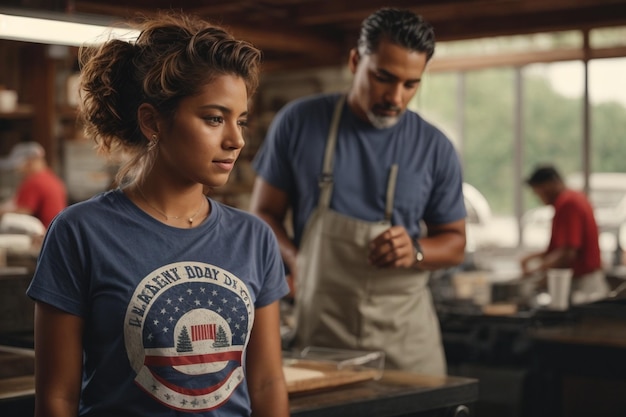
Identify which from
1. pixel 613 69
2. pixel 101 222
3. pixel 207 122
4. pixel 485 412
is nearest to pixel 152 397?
pixel 101 222

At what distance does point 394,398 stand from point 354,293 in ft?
2.38

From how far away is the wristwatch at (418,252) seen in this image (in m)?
3.02

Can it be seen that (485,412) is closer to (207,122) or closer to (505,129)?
(207,122)

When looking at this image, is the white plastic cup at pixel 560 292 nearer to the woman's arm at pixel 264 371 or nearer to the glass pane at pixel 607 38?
the glass pane at pixel 607 38

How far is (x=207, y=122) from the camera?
1.77 metres

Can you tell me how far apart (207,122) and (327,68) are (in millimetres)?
8041

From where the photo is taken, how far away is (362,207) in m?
3.09

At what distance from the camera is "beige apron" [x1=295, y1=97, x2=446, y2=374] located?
10.0 feet

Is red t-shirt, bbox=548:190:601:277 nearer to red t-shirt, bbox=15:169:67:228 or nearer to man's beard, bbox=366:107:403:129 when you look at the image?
red t-shirt, bbox=15:169:67:228

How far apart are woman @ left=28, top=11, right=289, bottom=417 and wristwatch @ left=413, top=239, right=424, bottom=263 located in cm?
113

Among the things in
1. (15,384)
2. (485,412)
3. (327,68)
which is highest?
(327,68)

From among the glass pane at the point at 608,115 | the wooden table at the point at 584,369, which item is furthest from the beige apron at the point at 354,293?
the glass pane at the point at 608,115

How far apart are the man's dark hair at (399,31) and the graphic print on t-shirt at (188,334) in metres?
1.32

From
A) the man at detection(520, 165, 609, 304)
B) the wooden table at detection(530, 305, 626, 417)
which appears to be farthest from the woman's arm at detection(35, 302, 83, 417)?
the man at detection(520, 165, 609, 304)
